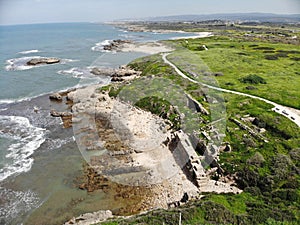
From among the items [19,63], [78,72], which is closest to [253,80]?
[78,72]

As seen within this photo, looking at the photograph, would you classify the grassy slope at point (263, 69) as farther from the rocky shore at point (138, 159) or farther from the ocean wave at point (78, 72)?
the ocean wave at point (78, 72)

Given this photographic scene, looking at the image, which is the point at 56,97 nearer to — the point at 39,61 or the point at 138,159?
the point at 138,159

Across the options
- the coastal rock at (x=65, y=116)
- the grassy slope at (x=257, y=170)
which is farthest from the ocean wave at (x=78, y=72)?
the grassy slope at (x=257, y=170)

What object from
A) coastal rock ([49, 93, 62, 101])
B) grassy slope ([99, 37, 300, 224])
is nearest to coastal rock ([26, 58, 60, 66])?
coastal rock ([49, 93, 62, 101])

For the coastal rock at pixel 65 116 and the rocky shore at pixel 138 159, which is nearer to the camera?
the rocky shore at pixel 138 159

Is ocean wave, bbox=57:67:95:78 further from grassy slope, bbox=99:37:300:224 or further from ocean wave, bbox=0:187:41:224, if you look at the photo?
ocean wave, bbox=0:187:41:224

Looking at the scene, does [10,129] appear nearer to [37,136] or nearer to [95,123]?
[37,136]

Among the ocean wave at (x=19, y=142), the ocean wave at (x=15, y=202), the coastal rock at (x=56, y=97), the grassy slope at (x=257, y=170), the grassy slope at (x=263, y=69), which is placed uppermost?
the grassy slope at (x=263, y=69)

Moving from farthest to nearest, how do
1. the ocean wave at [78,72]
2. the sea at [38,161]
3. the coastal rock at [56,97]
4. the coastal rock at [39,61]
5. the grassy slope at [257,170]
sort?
the coastal rock at [39,61]
the ocean wave at [78,72]
the coastal rock at [56,97]
the sea at [38,161]
the grassy slope at [257,170]
